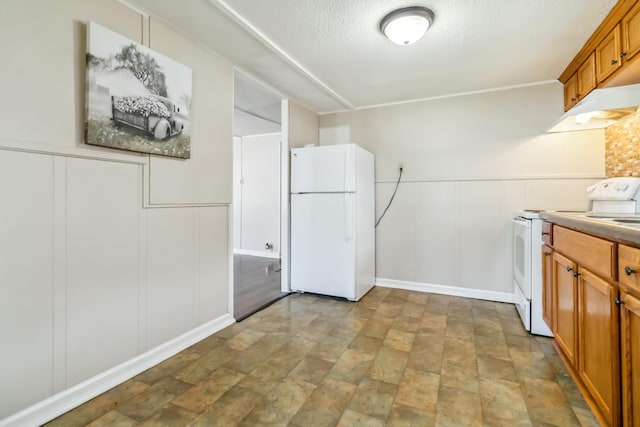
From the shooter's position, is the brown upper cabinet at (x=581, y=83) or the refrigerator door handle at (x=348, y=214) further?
the refrigerator door handle at (x=348, y=214)

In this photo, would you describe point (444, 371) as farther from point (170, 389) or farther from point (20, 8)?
point (20, 8)

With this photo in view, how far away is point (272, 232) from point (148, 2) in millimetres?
4111

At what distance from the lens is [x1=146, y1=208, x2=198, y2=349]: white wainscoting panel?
193 cm

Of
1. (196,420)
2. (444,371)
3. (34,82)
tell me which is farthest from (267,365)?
(34,82)

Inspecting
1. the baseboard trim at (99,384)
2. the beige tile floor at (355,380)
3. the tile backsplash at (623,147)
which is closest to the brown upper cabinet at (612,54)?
the tile backsplash at (623,147)

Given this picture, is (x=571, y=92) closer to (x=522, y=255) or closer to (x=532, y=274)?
(x=522, y=255)

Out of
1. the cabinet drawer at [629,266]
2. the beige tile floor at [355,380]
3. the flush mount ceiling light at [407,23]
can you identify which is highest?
the flush mount ceiling light at [407,23]

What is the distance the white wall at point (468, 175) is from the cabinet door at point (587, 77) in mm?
494

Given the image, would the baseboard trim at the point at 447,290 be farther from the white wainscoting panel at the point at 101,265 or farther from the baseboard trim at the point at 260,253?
the white wainscoting panel at the point at 101,265

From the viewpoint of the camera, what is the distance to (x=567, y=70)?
8.51 ft

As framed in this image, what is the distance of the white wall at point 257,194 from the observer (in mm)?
5504

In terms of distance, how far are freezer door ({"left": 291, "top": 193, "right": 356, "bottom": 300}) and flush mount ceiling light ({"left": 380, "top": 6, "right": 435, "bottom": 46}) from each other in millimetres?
1498

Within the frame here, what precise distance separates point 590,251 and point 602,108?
4.54 feet

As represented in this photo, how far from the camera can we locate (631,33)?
171 centimetres
